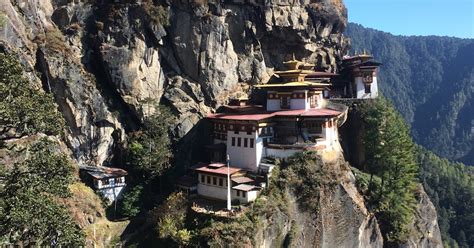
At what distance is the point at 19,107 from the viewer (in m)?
17.3

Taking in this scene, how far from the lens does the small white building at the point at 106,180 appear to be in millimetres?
38656

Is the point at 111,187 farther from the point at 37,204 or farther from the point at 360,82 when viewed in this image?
the point at 360,82

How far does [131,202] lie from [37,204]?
2216 centimetres

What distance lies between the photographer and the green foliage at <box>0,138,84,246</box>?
1625cm

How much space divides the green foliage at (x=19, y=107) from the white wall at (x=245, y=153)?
2188cm

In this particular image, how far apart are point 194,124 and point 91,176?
40.4 feet

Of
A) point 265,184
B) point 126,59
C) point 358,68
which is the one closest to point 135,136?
point 126,59

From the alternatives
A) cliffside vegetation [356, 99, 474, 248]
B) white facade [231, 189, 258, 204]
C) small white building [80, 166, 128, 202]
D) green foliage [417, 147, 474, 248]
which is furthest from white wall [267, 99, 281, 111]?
green foliage [417, 147, 474, 248]

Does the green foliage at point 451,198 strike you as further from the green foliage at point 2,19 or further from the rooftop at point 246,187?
the green foliage at point 2,19

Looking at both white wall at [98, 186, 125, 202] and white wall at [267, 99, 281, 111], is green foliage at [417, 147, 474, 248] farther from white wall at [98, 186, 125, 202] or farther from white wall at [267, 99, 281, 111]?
white wall at [98, 186, 125, 202]

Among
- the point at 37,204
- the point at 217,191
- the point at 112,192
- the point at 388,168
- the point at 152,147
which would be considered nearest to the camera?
the point at 37,204

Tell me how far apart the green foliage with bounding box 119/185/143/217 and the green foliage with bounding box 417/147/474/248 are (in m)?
75.3

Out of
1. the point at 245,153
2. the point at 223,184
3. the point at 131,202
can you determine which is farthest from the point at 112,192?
the point at 245,153

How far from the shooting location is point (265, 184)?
35.5 metres
